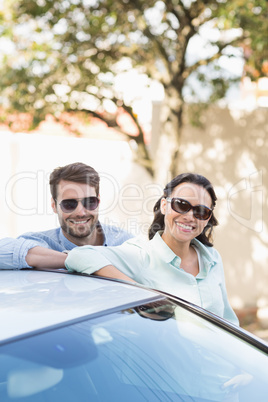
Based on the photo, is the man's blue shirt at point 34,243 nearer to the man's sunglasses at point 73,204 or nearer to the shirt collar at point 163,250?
the man's sunglasses at point 73,204

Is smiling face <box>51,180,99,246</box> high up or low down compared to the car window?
up

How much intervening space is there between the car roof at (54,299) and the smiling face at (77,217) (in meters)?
0.85

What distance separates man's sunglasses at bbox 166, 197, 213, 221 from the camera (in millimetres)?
2725

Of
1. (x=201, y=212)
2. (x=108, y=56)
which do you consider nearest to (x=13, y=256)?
(x=201, y=212)

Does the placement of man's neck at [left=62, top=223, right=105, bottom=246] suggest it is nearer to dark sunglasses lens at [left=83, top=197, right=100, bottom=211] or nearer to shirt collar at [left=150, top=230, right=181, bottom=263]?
dark sunglasses lens at [left=83, top=197, right=100, bottom=211]

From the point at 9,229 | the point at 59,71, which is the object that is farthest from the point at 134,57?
the point at 9,229

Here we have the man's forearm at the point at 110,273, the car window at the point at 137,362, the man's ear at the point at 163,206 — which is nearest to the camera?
the car window at the point at 137,362

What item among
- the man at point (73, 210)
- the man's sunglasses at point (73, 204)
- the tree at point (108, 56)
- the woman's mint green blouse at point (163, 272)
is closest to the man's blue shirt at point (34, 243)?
the man at point (73, 210)

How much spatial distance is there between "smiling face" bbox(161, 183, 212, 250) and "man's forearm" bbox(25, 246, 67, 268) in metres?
0.54

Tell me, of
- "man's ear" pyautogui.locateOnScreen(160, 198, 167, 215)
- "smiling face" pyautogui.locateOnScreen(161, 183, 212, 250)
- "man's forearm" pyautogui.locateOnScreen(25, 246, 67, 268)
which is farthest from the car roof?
"man's ear" pyautogui.locateOnScreen(160, 198, 167, 215)

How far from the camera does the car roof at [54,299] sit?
1.72m

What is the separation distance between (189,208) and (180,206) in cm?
5

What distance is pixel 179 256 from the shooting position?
280 centimetres

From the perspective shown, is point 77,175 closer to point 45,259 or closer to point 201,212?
point 45,259
